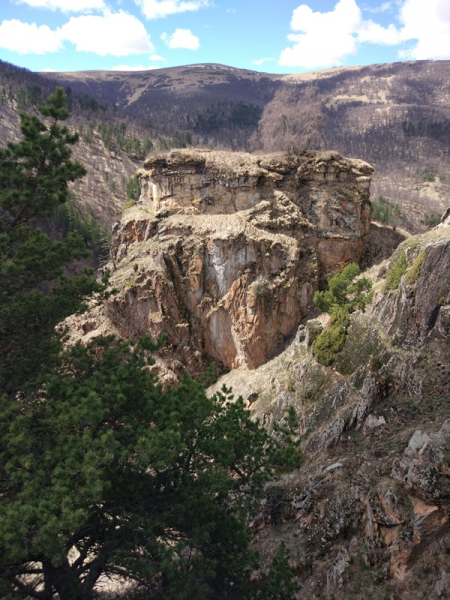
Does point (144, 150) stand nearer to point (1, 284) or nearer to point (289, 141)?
point (289, 141)

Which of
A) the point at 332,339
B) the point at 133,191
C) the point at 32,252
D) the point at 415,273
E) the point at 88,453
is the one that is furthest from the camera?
the point at 133,191

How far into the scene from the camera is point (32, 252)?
9.84 meters

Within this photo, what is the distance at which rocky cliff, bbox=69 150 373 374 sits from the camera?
28.7m

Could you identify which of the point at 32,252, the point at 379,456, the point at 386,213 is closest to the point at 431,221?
the point at 386,213

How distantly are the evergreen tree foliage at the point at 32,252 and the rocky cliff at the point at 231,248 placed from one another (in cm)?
1791

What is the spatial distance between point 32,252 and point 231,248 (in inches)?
781

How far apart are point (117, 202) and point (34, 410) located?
212 feet

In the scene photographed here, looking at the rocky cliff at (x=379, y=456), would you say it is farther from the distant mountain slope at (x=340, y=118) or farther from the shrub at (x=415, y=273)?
the distant mountain slope at (x=340, y=118)

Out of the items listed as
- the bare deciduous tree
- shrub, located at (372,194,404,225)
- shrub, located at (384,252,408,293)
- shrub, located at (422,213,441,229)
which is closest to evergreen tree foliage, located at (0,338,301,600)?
shrub, located at (384,252,408,293)

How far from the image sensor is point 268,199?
101 feet

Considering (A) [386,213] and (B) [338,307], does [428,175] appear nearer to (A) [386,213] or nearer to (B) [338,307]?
(A) [386,213]

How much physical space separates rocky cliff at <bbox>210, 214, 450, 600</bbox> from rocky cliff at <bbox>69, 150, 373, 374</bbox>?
9062mm

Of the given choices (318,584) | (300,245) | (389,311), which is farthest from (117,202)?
(318,584)

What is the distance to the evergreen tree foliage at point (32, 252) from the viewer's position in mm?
9664
